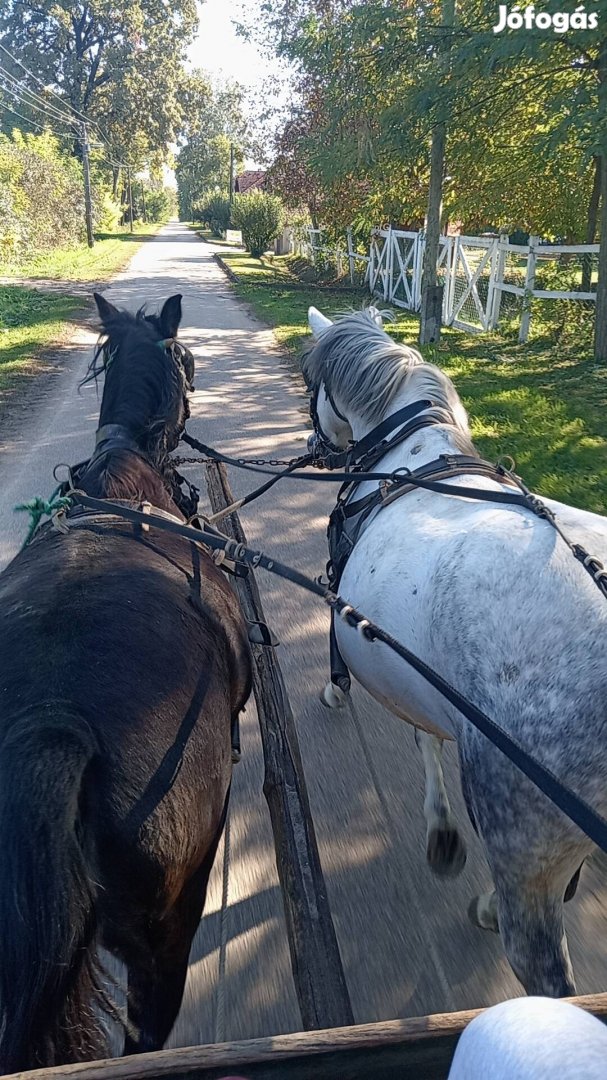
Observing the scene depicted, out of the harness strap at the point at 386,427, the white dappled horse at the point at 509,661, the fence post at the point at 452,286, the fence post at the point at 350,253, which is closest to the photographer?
the white dappled horse at the point at 509,661

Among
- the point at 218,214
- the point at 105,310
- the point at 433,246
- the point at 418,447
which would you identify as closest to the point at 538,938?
the point at 418,447

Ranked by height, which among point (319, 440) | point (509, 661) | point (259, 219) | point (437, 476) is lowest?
point (509, 661)

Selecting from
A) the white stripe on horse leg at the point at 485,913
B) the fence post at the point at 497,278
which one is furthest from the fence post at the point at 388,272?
the white stripe on horse leg at the point at 485,913

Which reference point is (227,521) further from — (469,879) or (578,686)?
(578,686)

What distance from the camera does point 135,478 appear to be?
8.43 feet

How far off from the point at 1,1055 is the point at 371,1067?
0.66m

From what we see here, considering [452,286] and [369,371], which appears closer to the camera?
[369,371]

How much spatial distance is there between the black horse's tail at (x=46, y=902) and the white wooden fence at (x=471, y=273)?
12.7 meters

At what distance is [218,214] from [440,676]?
61.1 m

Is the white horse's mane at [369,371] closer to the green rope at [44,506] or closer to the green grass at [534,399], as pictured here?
the green grass at [534,399]

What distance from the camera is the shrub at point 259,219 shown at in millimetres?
31484

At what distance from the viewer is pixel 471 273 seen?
48.4 ft

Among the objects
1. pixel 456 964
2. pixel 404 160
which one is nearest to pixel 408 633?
pixel 456 964

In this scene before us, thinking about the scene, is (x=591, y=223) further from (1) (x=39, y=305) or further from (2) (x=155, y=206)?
(2) (x=155, y=206)
